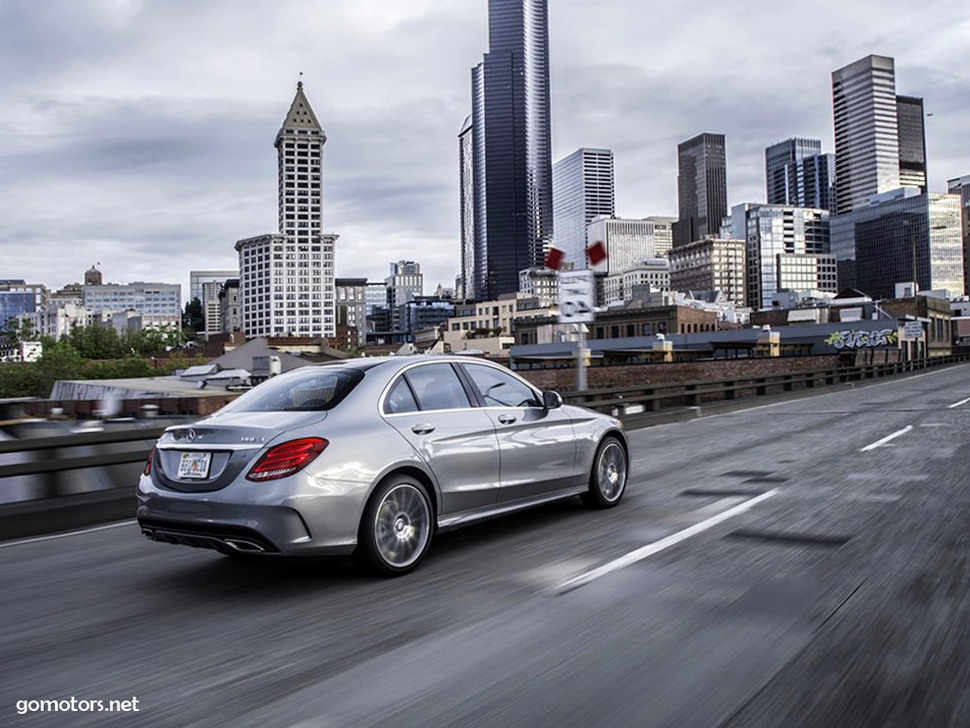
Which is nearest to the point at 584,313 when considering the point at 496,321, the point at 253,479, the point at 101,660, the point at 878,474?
the point at 878,474

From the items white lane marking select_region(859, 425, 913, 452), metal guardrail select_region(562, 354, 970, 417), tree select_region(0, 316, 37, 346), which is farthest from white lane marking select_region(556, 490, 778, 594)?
tree select_region(0, 316, 37, 346)

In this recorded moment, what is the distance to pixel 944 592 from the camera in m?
4.84

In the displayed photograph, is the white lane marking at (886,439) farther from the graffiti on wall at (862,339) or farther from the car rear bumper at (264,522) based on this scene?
the graffiti on wall at (862,339)

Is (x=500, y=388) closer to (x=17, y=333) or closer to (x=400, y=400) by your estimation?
(x=400, y=400)

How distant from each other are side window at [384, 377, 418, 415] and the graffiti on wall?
78.3 metres

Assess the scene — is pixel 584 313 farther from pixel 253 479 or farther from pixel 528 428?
pixel 253 479

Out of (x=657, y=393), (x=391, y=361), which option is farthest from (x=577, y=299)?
(x=391, y=361)

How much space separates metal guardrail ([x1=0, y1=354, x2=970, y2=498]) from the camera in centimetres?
791

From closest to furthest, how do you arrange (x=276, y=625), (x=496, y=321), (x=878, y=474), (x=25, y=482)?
1. (x=276, y=625)
2. (x=25, y=482)
3. (x=878, y=474)
4. (x=496, y=321)

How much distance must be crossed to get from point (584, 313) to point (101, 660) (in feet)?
40.3

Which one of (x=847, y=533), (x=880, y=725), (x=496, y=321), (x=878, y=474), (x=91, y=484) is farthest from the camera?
(x=496, y=321)

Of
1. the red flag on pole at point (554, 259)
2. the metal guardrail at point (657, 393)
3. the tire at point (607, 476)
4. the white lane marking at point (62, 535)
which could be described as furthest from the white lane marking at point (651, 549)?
the metal guardrail at point (657, 393)

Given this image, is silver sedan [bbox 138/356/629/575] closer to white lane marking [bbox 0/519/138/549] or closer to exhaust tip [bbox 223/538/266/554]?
exhaust tip [bbox 223/538/266/554]

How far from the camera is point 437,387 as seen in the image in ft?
20.6
